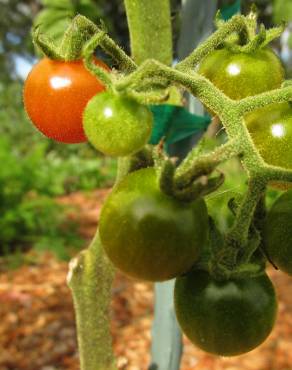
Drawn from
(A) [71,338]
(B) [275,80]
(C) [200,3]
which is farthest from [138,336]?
(B) [275,80]

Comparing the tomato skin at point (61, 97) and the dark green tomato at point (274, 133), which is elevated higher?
the tomato skin at point (61, 97)

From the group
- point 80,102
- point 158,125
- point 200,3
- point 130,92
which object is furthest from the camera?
point 200,3

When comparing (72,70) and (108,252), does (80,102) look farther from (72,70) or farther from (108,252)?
(108,252)

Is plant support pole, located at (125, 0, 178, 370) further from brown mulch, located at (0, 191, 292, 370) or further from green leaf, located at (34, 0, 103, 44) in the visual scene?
brown mulch, located at (0, 191, 292, 370)

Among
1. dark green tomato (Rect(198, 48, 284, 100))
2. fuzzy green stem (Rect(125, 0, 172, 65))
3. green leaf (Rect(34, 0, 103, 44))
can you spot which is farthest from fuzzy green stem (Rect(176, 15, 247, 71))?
green leaf (Rect(34, 0, 103, 44))

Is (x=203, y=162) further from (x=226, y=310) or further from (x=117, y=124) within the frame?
(x=226, y=310)

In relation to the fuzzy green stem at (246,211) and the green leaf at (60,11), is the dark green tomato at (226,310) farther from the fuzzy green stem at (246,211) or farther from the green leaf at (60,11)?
the green leaf at (60,11)

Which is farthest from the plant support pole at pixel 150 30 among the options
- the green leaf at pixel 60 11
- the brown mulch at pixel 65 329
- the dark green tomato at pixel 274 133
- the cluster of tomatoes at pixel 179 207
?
the brown mulch at pixel 65 329
